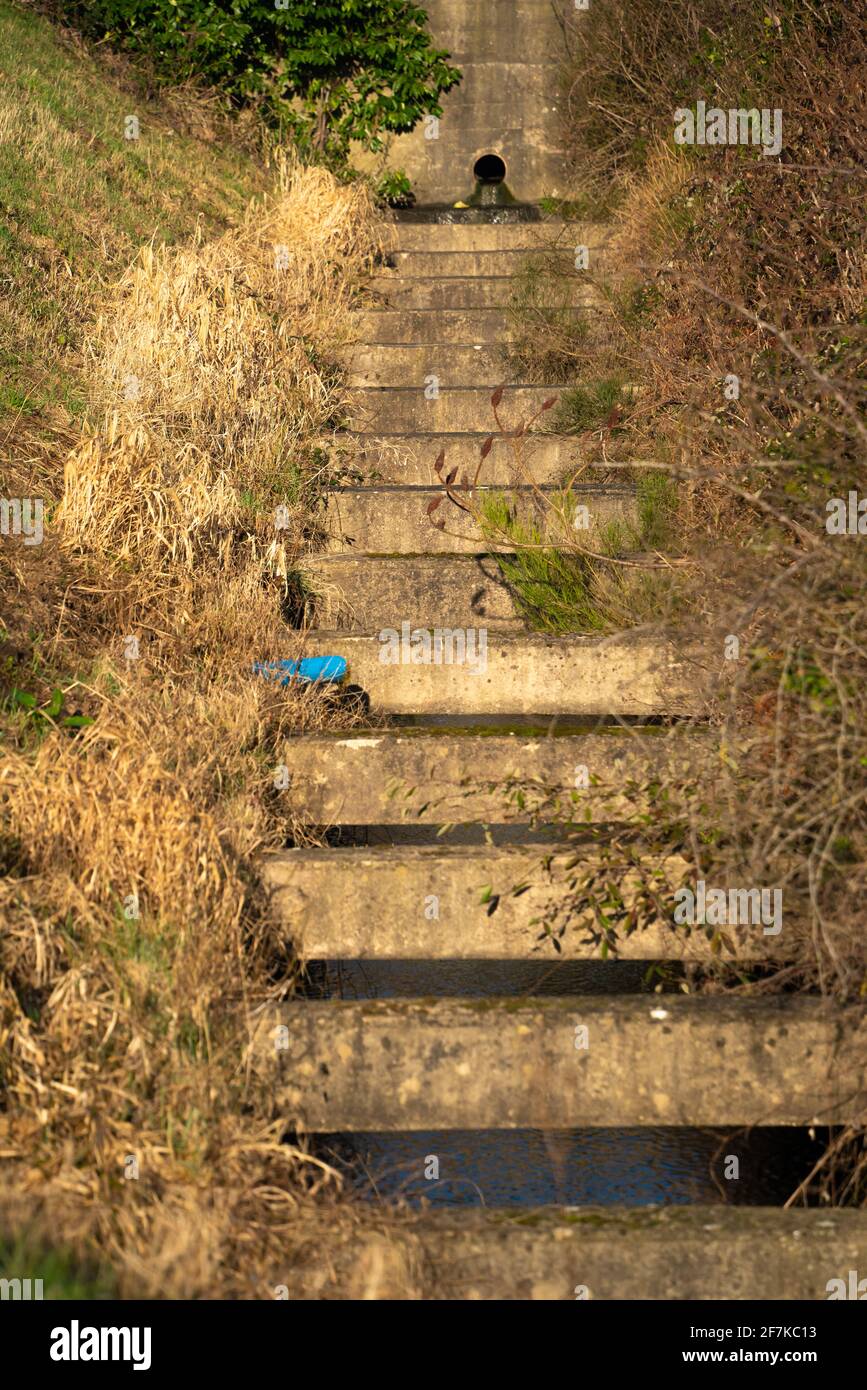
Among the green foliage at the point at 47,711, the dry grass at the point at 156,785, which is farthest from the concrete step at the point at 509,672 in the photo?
the green foliage at the point at 47,711

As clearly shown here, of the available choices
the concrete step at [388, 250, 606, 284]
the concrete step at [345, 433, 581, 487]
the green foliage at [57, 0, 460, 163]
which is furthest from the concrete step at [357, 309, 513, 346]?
the green foliage at [57, 0, 460, 163]

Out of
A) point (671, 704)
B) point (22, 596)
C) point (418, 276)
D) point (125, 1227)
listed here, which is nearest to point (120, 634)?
point (22, 596)

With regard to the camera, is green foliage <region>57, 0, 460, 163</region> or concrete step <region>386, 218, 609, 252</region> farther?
green foliage <region>57, 0, 460, 163</region>

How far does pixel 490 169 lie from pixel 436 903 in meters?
9.67

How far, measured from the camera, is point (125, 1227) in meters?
2.61

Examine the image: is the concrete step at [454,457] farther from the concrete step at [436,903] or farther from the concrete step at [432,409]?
the concrete step at [436,903]

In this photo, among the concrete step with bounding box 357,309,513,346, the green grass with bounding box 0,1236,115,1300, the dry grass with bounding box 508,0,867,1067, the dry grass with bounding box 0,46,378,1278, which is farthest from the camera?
the concrete step with bounding box 357,309,513,346

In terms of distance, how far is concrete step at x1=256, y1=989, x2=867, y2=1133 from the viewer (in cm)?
333

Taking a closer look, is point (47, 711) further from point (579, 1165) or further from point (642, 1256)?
point (642, 1256)

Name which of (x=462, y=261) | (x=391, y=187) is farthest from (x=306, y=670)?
(x=391, y=187)

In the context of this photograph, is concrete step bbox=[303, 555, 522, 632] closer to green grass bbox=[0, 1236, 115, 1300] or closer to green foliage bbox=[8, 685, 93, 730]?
green foliage bbox=[8, 685, 93, 730]

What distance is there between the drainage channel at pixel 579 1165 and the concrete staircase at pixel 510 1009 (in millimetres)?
97

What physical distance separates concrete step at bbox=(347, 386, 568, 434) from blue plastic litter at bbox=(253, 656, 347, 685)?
268cm

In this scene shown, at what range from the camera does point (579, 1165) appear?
3.38 m
